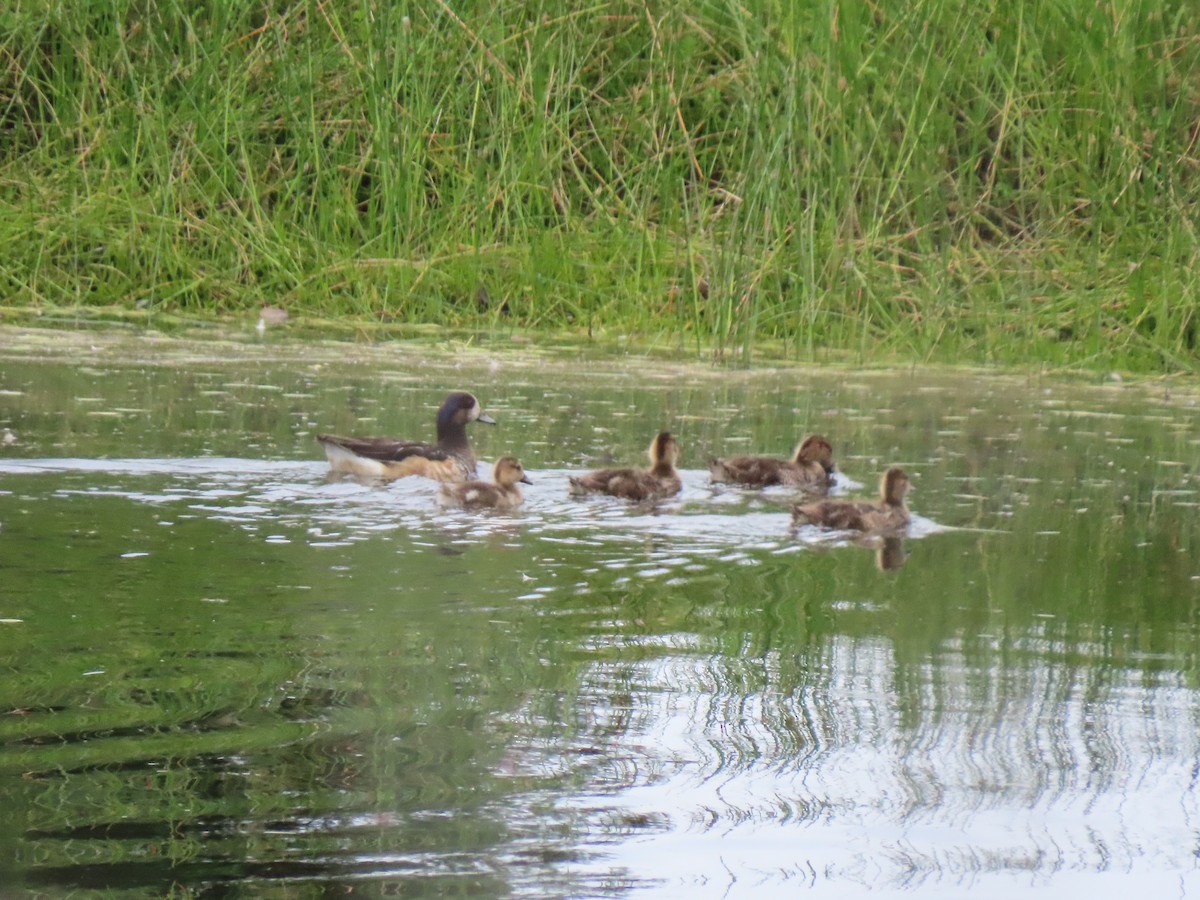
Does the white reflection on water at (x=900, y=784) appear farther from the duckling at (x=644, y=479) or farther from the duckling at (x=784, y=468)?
the duckling at (x=784, y=468)

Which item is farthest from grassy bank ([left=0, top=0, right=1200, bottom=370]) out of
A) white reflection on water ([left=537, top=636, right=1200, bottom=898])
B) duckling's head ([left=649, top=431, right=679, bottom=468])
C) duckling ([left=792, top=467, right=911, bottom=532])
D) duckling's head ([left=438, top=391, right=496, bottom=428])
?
white reflection on water ([left=537, top=636, right=1200, bottom=898])

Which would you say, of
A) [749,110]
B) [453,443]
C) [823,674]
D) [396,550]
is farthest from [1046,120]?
[823,674]

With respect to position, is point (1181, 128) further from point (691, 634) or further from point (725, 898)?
point (725, 898)

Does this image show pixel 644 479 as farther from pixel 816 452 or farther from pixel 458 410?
pixel 458 410

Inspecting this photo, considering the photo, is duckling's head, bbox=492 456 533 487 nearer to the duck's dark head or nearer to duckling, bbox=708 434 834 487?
duckling, bbox=708 434 834 487

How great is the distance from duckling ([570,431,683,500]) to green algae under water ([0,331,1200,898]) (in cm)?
7

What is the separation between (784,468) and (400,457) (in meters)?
1.32

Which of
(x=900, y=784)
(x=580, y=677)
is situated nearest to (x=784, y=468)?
(x=580, y=677)

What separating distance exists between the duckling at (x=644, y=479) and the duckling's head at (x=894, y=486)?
0.74 meters

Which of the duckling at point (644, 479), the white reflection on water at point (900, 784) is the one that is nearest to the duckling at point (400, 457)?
the duckling at point (644, 479)

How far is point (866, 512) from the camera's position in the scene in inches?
244

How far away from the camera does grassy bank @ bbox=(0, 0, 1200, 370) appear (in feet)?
35.0

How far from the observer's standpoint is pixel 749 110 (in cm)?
1059

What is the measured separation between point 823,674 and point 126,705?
142 centimetres
